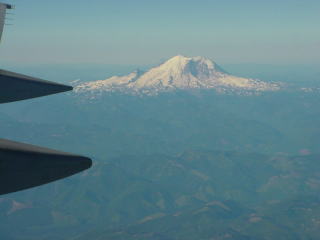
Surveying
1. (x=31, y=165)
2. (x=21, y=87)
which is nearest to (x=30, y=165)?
(x=31, y=165)

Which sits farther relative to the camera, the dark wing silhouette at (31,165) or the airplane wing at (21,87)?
the airplane wing at (21,87)

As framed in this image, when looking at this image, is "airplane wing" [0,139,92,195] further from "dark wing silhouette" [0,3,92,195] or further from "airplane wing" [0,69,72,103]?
"airplane wing" [0,69,72,103]

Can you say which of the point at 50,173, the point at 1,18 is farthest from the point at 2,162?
the point at 1,18

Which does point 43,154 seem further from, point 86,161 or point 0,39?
point 0,39

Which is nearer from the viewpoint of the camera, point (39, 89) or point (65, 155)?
point (65, 155)

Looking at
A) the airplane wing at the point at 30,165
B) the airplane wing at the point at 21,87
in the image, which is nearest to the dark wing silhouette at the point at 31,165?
the airplane wing at the point at 30,165

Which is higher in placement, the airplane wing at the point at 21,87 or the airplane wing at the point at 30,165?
the airplane wing at the point at 21,87

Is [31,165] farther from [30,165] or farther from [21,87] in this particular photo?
[21,87]

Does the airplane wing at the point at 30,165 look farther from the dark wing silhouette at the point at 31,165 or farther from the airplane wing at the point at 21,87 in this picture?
the airplane wing at the point at 21,87
